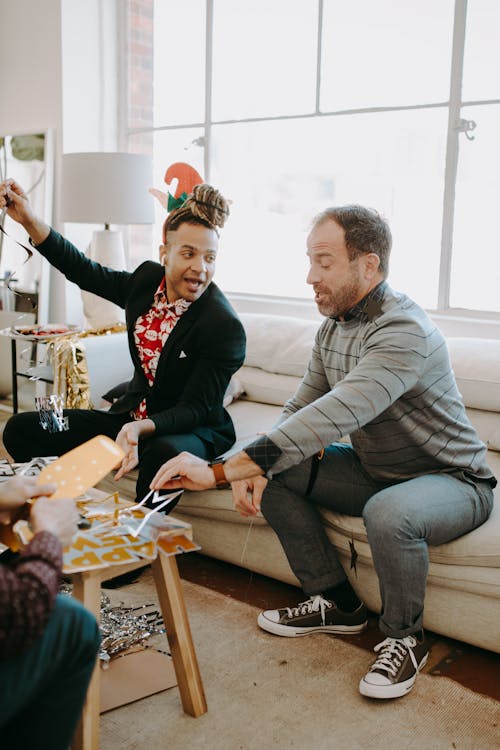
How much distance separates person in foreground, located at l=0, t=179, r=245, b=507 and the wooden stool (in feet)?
2.13

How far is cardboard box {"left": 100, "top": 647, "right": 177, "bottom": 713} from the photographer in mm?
1758

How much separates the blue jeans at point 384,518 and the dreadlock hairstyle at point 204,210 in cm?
81

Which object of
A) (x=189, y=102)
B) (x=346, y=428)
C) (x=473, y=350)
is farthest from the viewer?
(x=189, y=102)

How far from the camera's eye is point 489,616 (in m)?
1.89

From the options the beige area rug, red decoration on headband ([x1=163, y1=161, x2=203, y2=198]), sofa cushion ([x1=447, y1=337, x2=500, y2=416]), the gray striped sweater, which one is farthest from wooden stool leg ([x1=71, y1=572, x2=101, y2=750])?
red decoration on headband ([x1=163, y1=161, x2=203, y2=198])

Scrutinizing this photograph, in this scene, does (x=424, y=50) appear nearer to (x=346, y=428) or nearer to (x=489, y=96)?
(x=489, y=96)

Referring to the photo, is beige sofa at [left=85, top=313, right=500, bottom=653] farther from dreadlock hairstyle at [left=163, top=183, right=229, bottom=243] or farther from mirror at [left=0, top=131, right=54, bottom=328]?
mirror at [left=0, top=131, right=54, bottom=328]

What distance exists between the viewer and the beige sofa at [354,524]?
189 cm

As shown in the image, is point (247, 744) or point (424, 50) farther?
point (424, 50)

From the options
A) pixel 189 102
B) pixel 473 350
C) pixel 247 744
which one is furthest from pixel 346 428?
pixel 189 102

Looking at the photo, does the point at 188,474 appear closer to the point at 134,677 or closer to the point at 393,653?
the point at 134,677

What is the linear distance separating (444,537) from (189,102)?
3097mm

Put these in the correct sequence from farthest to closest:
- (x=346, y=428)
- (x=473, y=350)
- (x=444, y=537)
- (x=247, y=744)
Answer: (x=473, y=350)
(x=444, y=537)
(x=346, y=428)
(x=247, y=744)

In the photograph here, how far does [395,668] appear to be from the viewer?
1796 mm
